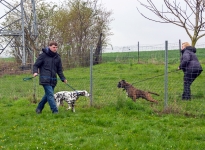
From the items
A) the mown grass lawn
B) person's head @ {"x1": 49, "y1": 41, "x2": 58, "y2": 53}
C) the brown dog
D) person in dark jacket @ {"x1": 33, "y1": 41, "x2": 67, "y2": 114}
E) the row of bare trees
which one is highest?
the row of bare trees

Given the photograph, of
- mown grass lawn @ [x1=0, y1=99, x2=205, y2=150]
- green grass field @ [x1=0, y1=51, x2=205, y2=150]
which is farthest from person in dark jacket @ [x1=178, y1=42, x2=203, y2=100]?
mown grass lawn @ [x1=0, y1=99, x2=205, y2=150]

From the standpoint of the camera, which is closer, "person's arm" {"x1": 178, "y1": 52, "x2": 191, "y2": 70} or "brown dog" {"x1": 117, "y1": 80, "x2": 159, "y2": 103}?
"brown dog" {"x1": 117, "y1": 80, "x2": 159, "y2": 103}

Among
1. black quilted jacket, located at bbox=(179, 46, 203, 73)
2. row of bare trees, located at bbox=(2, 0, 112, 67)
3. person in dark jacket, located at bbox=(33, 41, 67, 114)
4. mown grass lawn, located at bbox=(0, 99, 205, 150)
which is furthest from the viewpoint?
row of bare trees, located at bbox=(2, 0, 112, 67)

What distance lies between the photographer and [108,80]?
14984 millimetres

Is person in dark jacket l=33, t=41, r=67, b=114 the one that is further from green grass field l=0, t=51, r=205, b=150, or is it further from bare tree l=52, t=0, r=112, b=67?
bare tree l=52, t=0, r=112, b=67

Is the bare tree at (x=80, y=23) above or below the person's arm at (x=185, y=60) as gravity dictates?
above

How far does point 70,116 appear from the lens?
26.8 feet

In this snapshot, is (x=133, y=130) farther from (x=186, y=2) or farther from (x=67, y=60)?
(x=67, y=60)

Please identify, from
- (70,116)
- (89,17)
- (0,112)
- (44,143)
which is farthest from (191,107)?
(89,17)

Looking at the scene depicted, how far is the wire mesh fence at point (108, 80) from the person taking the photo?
33.9 ft

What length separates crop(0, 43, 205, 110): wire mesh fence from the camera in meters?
10.3

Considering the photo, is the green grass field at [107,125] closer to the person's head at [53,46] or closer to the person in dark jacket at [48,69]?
the person in dark jacket at [48,69]

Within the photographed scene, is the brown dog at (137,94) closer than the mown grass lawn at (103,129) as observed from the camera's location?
No

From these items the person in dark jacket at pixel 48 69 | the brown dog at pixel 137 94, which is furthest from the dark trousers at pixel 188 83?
the person in dark jacket at pixel 48 69
